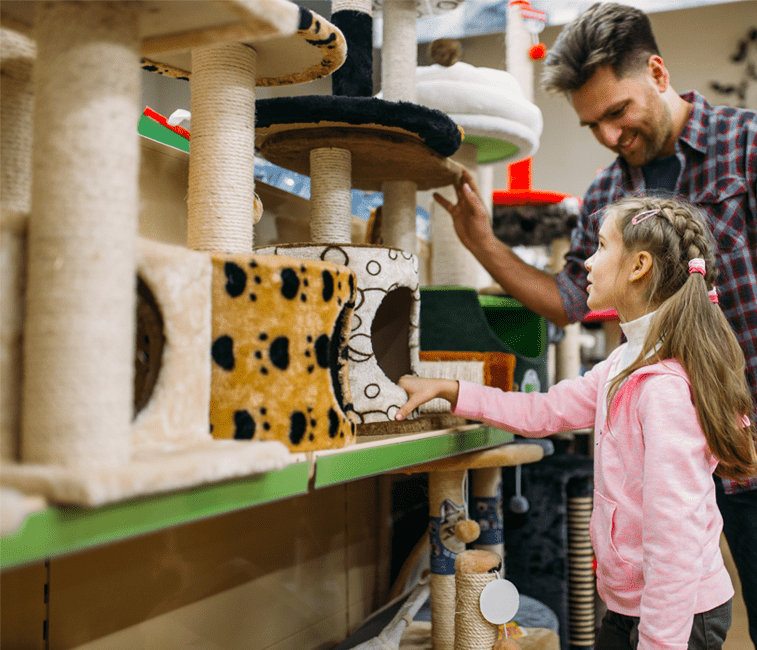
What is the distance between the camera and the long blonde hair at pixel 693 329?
0.87m

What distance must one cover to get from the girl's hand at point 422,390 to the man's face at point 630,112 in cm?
64

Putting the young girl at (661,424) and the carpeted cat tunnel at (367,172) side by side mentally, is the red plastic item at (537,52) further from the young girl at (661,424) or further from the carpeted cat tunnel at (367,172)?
the young girl at (661,424)

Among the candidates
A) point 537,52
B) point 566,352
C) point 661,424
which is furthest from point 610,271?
point 537,52

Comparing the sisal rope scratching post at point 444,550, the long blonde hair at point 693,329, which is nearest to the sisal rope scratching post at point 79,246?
the long blonde hair at point 693,329

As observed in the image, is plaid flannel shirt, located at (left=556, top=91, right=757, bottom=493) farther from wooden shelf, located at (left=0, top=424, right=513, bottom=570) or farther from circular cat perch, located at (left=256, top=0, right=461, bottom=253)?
Answer: wooden shelf, located at (left=0, top=424, right=513, bottom=570)

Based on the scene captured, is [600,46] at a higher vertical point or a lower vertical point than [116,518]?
higher

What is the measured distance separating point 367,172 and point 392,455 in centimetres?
62

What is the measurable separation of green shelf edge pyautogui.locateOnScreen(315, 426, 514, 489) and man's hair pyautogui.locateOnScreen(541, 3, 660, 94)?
726mm

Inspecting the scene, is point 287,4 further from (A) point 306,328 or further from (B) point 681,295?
(B) point 681,295

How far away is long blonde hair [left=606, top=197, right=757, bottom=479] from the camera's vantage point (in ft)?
2.86

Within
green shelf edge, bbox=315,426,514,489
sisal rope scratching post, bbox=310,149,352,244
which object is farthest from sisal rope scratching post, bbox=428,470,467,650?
sisal rope scratching post, bbox=310,149,352,244

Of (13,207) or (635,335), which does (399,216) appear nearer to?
(635,335)

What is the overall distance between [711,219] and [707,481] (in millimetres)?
575

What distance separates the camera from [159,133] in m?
1.07
